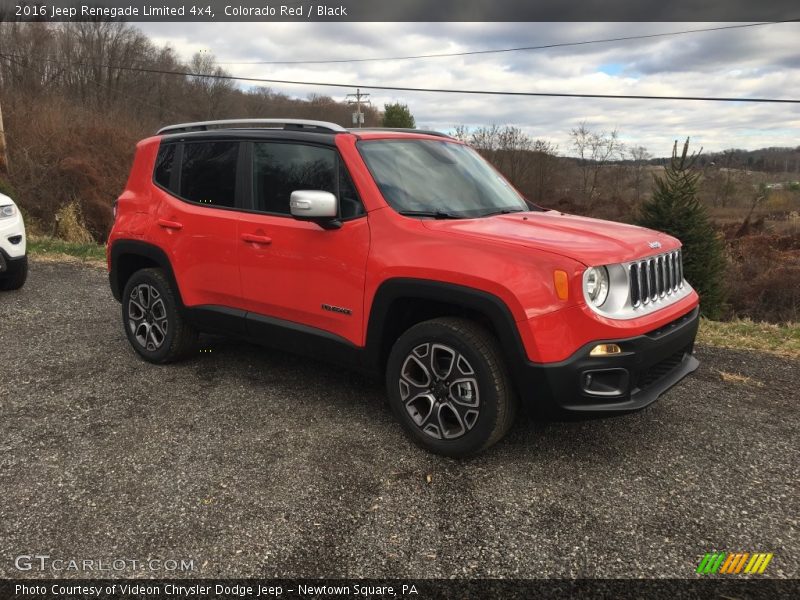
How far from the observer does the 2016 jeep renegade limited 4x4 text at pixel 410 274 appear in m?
2.98

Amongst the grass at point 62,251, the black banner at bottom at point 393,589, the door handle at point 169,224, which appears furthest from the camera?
the grass at point 62,251

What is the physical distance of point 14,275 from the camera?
7402 millimetres

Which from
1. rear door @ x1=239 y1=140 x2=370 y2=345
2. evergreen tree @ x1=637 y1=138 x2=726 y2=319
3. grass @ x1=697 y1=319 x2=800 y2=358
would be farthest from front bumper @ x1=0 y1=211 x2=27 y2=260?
evergreen tree @ x1=637 y1=138 x2=726 y2=319

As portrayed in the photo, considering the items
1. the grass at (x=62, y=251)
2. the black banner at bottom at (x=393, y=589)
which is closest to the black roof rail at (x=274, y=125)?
the black banner at bottom at (x=393, y=589)

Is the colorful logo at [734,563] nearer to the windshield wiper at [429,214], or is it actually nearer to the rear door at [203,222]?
the windshield wiper at [429,214]

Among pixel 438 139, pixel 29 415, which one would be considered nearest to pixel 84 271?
pixel 29 415

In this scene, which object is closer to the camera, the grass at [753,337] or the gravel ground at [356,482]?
the gravel ground at [356,482]

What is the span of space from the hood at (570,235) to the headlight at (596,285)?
0.18 feet

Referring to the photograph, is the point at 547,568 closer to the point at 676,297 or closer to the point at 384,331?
the point at 384,331

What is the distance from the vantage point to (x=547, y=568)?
2.49 meters

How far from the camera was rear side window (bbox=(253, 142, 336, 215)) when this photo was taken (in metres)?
3.79

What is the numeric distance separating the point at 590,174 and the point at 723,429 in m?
34.6

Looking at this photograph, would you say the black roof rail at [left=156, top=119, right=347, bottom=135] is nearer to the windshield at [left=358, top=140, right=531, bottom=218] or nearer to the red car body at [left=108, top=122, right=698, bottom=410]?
the red car body at [left=108, top=122, right=698, bottom=410]

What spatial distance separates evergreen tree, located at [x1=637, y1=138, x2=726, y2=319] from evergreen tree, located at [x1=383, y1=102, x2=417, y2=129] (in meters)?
61.2
